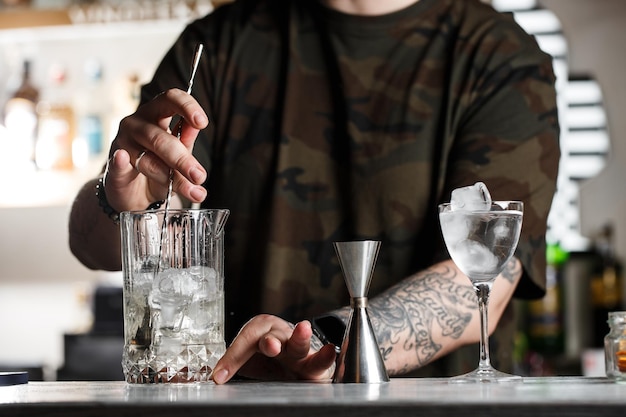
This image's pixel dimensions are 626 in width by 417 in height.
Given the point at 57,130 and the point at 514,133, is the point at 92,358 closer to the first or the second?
Result: the point at 57,130

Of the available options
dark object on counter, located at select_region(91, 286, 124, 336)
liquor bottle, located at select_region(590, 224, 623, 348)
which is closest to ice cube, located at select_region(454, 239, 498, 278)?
dark object on counter, located at select_region(91, 286, 124, 336)

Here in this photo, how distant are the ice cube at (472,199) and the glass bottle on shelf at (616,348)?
19 centimetres

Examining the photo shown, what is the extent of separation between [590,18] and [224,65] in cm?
383

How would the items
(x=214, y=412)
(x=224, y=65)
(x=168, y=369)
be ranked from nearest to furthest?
(x=214, y=412)
(x=168, y=369)
(x=224, y=65)

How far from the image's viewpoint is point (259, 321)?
1.13 meters

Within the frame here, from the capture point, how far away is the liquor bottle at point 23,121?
3568 mm

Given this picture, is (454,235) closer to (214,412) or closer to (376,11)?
(214,412)

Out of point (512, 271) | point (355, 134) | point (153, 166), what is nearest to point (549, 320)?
point (355, 134)

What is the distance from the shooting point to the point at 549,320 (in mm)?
4680

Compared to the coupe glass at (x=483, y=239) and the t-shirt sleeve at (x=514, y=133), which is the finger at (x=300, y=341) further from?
the t-shirt sleeve at (x=514, y=133)

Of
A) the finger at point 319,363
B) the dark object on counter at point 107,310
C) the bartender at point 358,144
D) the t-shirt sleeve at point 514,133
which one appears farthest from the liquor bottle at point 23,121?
the finger at point 319,363

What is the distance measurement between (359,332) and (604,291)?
13.1 ft

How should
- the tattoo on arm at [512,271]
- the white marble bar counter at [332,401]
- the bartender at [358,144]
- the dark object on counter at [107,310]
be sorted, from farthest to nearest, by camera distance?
the dark object on counter at [107,310] < the bartender at [358,144] < the tattoo on arm at [512,271] < the white marble bar counter at [332,401]

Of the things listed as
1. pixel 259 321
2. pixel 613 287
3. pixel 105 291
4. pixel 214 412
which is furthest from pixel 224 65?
pixel 613 287
